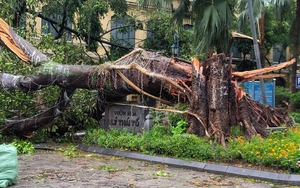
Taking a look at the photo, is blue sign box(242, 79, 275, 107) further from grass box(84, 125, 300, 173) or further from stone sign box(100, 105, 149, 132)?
stone sign box(100, 105, 149, 132)

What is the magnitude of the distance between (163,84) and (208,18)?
4.27 m

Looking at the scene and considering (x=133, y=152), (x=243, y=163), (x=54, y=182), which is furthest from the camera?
(x=133, y=152)

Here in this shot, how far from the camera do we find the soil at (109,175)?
24.3ft

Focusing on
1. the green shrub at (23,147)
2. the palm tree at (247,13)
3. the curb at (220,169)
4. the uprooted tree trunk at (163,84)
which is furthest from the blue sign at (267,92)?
the green shrub at (23,147)

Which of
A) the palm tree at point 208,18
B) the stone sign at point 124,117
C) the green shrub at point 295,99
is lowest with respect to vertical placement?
the stone sign at point 124,117

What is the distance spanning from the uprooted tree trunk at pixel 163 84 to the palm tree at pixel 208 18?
10.4 ft

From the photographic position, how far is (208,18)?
14.3 meters

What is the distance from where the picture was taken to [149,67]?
11484mm

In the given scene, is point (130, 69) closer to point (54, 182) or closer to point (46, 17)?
point (54, 182)

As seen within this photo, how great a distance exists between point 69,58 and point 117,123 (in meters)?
3.71

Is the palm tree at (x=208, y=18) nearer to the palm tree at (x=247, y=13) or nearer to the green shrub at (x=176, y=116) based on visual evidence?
the palm tree at (x=247, y=13)

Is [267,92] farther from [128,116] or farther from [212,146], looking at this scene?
[212,146]

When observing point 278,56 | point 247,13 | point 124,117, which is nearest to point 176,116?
point 124,117

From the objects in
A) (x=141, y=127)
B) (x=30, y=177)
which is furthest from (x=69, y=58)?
(x=30, y=177)
